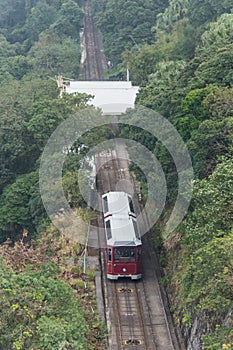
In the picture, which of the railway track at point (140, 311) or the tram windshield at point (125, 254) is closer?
the railway track at point (140, 311)

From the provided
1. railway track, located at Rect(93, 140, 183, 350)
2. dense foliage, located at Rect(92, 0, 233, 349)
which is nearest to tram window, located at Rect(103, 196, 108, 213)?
railway track, located at Rect(93, 140, 183, 350)

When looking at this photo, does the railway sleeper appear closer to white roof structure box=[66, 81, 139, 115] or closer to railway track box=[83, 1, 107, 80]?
white roof structure box=[66, 81, 139, 115]

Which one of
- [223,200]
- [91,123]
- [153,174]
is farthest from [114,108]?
[223,200]

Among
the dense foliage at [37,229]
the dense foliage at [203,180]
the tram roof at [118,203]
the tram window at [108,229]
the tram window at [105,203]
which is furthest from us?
the tram window at [105,203]

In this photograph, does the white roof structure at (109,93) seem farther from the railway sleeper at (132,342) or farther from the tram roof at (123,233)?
the railway sleeper at (132,342)

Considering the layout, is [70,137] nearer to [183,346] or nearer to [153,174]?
[153,174]

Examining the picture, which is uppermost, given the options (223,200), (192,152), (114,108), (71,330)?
(114,108)

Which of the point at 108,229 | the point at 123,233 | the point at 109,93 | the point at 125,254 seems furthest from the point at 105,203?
the point at 109,93

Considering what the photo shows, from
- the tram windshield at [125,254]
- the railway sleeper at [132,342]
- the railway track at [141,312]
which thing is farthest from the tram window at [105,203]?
the railway sleeper at [132,342]
